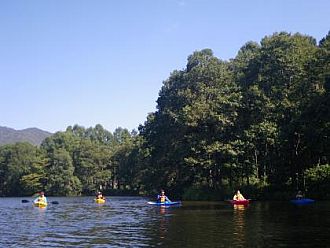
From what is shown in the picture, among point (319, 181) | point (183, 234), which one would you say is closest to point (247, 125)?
point (319, 181)

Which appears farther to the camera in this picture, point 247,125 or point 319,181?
point 247,125

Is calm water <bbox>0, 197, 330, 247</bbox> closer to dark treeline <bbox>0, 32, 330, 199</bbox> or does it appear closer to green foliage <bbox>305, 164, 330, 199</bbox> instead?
green foliage <bbox>305, 164, 330, 199</bbox>

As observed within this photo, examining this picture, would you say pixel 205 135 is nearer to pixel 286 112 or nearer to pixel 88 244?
pixel 286 112

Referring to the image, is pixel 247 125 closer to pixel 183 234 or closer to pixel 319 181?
pixel 319 181

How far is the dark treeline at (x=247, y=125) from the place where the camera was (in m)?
58.0

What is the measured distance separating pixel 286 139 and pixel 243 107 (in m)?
9.17

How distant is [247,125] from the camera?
66000 millimetres

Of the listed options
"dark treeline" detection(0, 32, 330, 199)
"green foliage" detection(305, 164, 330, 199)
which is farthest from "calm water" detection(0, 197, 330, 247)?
"dark treeline" detection(0, 32, 330, 199)

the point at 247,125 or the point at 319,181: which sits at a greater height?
the point at 247,125

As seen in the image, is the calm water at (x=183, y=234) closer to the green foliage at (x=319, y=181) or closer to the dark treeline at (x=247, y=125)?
the green foliage at (x=319, y=181)

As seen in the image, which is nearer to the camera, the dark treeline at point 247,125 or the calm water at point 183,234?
the calm water at point 183,234

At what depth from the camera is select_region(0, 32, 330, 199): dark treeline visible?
58.0m

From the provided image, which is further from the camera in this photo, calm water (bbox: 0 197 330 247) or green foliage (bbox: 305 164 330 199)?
green foliage (bbox: 305 164 330 199)

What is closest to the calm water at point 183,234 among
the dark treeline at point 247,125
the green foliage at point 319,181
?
the green foliage at point 319,181
